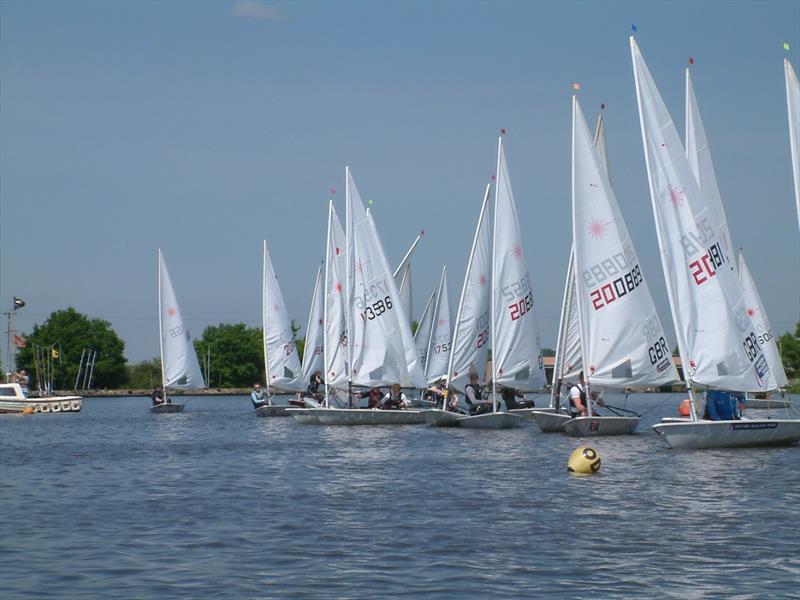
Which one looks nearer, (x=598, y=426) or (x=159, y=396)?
(x=598, y=426)

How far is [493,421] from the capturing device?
1414 inches

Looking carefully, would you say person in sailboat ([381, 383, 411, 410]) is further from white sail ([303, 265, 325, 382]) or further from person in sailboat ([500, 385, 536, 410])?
white sail ([303, 265, 325, 382])

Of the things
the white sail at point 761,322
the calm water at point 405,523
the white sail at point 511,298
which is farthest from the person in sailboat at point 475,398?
the white sail at point 761,322

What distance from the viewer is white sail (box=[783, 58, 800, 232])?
1079 inches

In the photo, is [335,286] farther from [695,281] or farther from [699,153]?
[695,281]

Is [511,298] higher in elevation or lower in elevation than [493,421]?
higher

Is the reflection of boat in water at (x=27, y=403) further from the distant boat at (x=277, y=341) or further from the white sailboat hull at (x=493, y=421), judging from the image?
the white sailboat hull at (x=493, y=421)

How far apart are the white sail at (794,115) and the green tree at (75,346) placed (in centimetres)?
10417

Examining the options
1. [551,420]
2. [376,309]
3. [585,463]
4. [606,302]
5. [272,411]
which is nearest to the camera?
[585,463]

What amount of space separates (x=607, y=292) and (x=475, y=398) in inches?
308

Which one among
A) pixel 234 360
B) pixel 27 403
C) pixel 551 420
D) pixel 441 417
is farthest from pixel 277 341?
pixel 234 360

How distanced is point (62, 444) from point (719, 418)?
60.9 feet

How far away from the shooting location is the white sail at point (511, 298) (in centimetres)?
3688

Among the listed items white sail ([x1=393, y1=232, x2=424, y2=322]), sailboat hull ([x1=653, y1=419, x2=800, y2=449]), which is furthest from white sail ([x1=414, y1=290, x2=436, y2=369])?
sailboat hull ([x1=653, y1=419, x2=800, y2=449])
